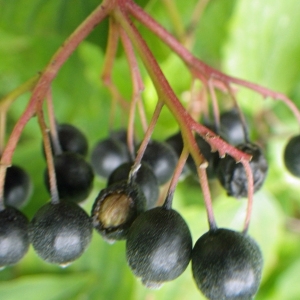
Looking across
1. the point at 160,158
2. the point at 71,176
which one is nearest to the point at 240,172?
the point at 160,158

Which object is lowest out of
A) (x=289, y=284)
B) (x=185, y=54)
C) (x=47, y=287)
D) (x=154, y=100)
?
(x=289, y=284)

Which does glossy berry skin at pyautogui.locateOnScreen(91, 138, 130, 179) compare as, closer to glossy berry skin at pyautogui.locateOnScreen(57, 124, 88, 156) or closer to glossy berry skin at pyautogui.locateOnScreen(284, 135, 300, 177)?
glossy berry skin at pyautogui.locateOnScreen(57, 124, 88, 156)

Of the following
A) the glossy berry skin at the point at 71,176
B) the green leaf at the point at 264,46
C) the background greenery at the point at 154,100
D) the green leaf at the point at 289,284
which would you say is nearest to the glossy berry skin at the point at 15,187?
the glossy berry skin at the point at 71,176

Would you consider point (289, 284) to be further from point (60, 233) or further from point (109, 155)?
point (60, 233)

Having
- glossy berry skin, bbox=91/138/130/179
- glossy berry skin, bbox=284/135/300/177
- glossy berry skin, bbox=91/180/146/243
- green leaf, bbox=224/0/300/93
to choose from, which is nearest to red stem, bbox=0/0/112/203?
glossy berry skin, bbox=91/180/146/243

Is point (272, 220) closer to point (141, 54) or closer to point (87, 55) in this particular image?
point (87, 55)
